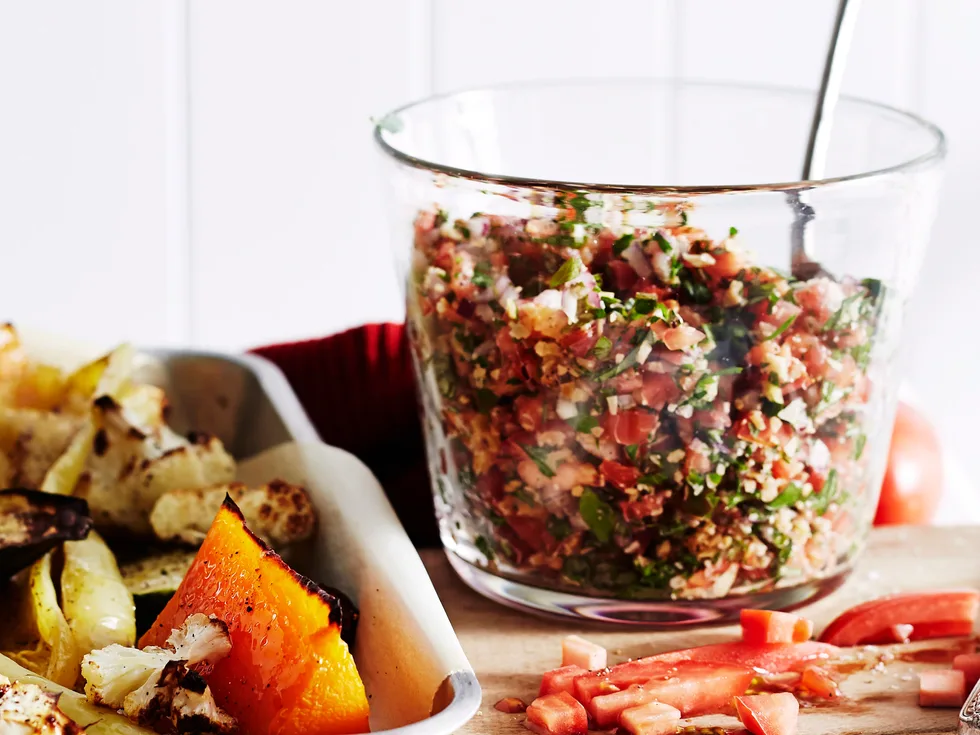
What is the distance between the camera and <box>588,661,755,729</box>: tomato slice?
2.63 ft

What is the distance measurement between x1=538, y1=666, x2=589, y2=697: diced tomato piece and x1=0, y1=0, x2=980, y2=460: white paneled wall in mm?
1150

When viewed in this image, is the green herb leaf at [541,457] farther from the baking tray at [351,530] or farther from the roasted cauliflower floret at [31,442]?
the roasted cauliflower floret at [31,442]

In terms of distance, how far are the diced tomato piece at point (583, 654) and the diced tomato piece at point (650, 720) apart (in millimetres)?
75

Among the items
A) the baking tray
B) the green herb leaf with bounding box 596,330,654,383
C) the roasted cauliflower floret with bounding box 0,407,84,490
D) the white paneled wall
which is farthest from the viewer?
the white paneled wall

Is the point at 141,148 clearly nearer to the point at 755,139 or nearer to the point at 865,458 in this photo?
the point at 755,139

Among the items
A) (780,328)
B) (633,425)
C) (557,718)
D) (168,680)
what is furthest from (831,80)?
(168,680)

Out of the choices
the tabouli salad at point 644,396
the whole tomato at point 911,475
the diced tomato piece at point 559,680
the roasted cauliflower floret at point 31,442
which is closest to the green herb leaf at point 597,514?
the tabouli salad at point 644,396

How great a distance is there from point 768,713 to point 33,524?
56cm

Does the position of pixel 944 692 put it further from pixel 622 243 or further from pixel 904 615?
pixel 622 243

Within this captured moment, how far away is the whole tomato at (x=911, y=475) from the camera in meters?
1.39

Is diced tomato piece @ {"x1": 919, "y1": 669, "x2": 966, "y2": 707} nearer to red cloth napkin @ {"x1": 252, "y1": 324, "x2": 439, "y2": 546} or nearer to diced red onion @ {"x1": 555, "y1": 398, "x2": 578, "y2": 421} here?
diced red onion @ {"x1": 555, "y1": 398, "x2": 578, "y2": 421}

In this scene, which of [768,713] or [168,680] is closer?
[168,680]

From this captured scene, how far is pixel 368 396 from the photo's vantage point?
1.31 meters

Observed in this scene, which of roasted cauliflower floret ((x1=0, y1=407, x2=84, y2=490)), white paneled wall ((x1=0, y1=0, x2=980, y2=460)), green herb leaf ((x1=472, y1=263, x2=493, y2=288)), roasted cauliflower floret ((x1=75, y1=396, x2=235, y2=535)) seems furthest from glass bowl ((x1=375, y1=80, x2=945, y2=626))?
white paneled wall ((x1=0, y1=0, x2=980, y2=460))
